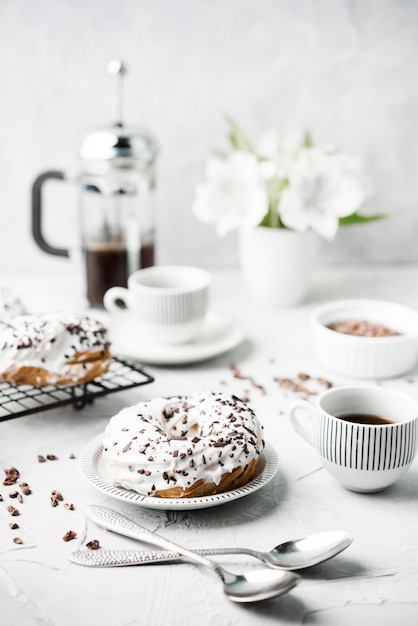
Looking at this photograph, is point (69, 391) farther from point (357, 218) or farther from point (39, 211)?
point (357, 218)

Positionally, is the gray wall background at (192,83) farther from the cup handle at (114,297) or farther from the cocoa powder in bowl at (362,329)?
the cocoa powder in bowl at (362,329)

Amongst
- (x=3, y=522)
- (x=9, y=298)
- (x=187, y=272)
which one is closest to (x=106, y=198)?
(x=187, y=272)

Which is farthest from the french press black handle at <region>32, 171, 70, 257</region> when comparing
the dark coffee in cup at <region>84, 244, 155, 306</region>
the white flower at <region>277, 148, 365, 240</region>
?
the white flower at <region>277, 148, 365, 240</region>

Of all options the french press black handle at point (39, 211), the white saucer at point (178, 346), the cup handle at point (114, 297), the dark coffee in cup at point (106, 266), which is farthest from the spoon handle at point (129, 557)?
the french press black handle at point (39, 211)

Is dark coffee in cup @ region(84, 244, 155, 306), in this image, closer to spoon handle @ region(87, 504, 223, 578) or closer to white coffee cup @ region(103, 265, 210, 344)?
white coffee cup @ region(103, 265, 210, 344)

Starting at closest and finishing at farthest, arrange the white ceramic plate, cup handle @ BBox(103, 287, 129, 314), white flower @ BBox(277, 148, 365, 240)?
the white ceramic plate, cup handle @ BBox(103, 287, 129, 314), white flower @ BBox(277, 148, 365, 240)

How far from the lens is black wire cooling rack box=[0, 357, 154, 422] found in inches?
50.6

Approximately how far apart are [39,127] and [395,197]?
0.90 meters

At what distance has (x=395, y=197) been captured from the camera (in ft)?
7.10

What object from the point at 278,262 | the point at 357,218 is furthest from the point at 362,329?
the point at 357,218

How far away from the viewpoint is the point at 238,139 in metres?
1.91

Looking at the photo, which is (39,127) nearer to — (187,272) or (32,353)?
(187,272)

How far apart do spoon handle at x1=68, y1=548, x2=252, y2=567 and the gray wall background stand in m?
1.26

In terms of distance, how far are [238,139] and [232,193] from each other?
0.15m
